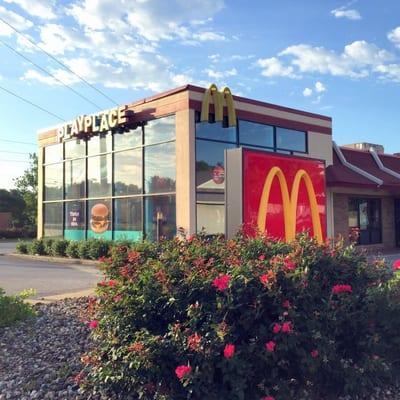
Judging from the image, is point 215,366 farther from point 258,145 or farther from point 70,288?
point 258,145

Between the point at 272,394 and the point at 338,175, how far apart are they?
1778 cm

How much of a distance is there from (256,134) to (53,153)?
1003 cm

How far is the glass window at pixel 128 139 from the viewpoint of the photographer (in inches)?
728

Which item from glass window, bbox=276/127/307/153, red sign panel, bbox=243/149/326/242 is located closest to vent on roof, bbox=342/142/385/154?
glass window, bbox=276/127/307/153

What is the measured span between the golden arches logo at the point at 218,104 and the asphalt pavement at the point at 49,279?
6.16 m

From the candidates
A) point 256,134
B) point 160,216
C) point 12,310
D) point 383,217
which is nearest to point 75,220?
point 160,216

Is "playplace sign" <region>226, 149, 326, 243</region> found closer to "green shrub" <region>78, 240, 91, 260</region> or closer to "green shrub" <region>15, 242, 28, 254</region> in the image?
"green shrub" <region>78, 240, 91, 260</region>

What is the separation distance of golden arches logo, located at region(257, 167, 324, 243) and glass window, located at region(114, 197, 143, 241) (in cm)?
941

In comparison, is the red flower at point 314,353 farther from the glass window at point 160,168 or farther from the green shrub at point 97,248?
the green shrub at point 97,248

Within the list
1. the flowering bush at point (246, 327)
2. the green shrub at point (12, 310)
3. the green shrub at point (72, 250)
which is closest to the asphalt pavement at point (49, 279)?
the green shrub at point (72, 250)

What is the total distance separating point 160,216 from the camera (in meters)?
17.5

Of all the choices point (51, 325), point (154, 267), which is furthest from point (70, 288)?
point (154, 267)

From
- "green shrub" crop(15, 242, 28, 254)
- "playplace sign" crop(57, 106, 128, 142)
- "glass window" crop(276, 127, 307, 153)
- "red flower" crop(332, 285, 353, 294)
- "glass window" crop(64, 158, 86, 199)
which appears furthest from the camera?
"green shrub" crop(15, 242, 28, 254)

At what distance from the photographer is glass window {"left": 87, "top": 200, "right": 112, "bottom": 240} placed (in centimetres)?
1980
